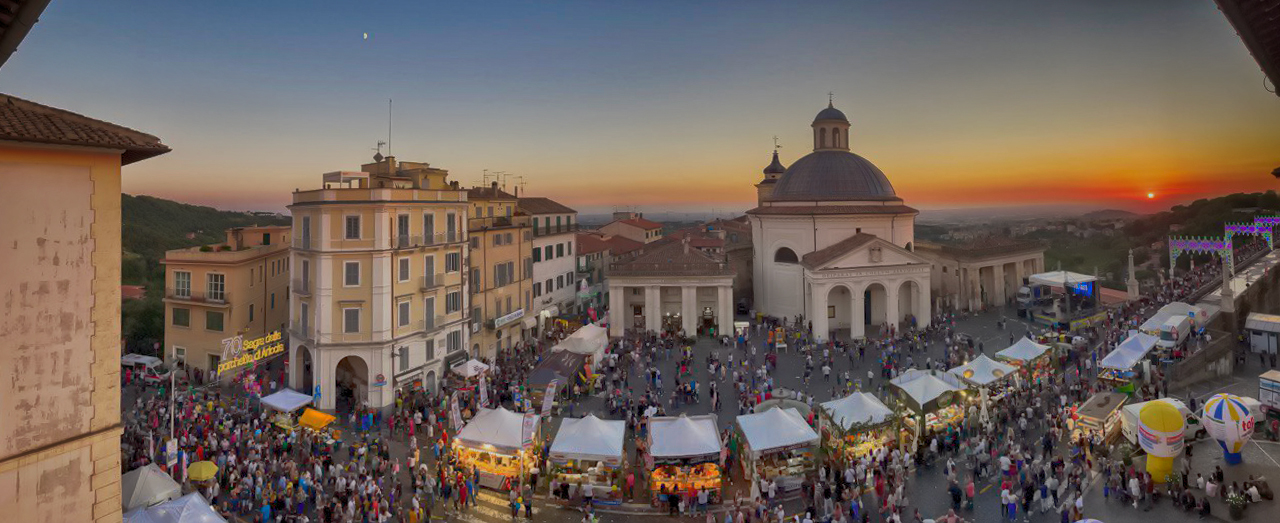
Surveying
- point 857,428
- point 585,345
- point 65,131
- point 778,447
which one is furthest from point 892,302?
point 65,131

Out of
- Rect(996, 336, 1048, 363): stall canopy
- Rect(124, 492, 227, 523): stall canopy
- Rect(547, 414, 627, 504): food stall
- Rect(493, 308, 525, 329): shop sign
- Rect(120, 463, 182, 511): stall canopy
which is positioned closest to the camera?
Rect(124, 492, 227, 523): stall canopy

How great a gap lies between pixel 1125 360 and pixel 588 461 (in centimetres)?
2084

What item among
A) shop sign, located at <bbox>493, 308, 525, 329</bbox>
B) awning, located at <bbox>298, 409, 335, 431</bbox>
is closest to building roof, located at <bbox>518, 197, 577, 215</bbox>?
shop sign, located at <bbox>493, 308, 525, 329</bbox>

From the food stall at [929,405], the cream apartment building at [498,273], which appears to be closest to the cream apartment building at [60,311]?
the food stall at [929,405]

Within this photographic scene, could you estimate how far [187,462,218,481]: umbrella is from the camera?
16.9m

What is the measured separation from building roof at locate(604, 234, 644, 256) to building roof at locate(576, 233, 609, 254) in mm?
678

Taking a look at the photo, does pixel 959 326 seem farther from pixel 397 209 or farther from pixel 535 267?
pixel 397 209

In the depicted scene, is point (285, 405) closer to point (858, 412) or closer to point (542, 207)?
point (858, 412)

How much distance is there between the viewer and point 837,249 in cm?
3928

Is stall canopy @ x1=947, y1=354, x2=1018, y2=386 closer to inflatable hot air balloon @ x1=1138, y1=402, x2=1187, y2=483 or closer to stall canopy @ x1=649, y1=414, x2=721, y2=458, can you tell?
inflatable hot air balloon @ x1=1138, y1=402, x2=1187, y2=483

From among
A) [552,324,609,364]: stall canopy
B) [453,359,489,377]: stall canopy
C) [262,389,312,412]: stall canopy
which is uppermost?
[552,324,609,364]: stall canopy

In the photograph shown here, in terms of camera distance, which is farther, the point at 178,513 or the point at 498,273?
the point at 498,273

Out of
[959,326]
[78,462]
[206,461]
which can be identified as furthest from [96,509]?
[959,326]

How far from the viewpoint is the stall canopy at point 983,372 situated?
2220 centimetres
